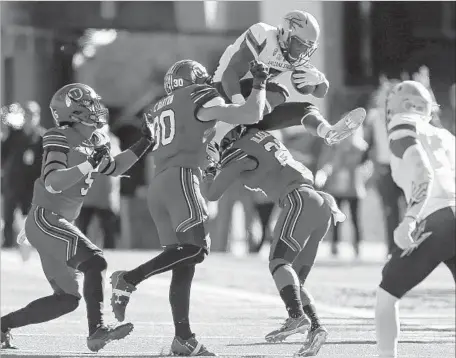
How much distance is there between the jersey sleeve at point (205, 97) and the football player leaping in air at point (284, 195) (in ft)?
→ 1.61

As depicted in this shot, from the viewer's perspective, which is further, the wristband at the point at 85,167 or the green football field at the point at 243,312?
the green football field at the point at 243,312

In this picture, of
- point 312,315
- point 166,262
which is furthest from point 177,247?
point 312,315

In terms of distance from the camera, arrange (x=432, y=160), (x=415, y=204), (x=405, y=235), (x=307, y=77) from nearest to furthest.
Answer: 1. (x=405, y=235)
2. (x=415, y=204)
3. (x=432, y=160)
4. (x=307, y=77)

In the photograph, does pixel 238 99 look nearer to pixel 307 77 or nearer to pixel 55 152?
pixel 307 77

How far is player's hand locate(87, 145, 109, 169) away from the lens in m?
8.70

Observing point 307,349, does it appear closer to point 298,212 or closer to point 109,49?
point 298,212

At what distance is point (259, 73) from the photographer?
28.3 ft

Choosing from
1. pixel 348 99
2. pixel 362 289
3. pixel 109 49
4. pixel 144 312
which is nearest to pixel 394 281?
pixel 144 312

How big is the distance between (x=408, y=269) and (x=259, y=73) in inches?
66.4

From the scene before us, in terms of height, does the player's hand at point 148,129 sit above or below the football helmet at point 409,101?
below

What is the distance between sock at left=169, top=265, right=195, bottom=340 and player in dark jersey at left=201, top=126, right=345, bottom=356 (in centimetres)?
51

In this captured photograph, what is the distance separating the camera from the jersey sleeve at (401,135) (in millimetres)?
7730

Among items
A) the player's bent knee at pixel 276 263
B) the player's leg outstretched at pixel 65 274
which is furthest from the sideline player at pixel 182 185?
the player's bent knee at pixel 276 263

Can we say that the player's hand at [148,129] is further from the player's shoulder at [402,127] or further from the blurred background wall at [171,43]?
the blurred background wall at [171,43]
